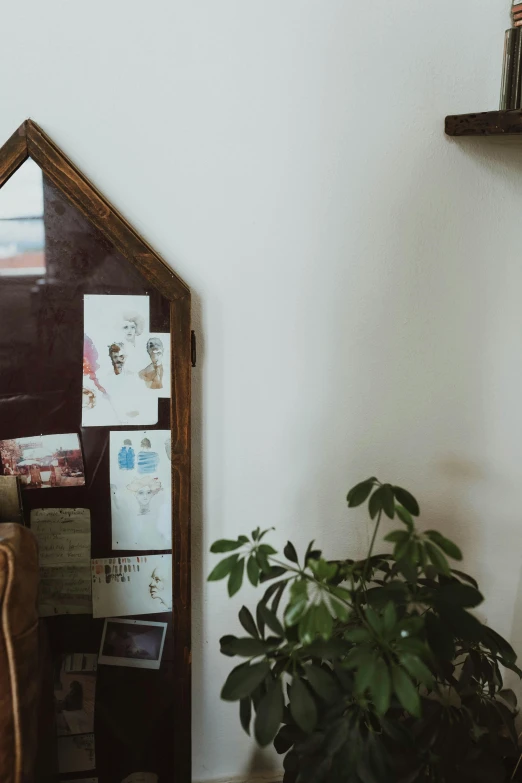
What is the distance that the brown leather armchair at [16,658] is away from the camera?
2.95 feet

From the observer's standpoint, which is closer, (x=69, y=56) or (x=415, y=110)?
(x=69, y=56)

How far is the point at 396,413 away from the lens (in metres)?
1.39

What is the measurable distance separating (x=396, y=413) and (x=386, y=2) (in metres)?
0.85

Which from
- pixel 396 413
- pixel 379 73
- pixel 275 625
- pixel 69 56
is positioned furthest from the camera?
pixel 396 413

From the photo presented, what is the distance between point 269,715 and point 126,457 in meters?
0.56

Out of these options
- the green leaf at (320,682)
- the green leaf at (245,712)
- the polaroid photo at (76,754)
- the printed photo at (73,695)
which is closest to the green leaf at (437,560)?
the green leaf at (320,682)

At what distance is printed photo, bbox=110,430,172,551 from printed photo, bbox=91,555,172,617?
0.12 feet

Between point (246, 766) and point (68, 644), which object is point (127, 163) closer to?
point (68, 644)

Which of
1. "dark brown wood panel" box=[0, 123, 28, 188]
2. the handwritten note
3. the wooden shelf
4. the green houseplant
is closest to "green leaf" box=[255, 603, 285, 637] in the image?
the green houseplant

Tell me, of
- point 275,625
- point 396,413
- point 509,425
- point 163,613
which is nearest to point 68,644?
Result: point 163,613

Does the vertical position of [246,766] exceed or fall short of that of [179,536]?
it falls short

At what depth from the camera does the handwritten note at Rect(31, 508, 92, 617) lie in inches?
49.0

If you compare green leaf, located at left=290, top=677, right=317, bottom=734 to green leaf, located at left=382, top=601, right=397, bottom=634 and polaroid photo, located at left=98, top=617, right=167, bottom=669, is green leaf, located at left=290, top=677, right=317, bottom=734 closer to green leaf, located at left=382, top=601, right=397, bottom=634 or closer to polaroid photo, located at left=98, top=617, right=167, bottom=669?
green leaf, located at left=382, top=601, right=397, bottom=634

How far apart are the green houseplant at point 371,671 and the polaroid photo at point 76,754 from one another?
470 mm
